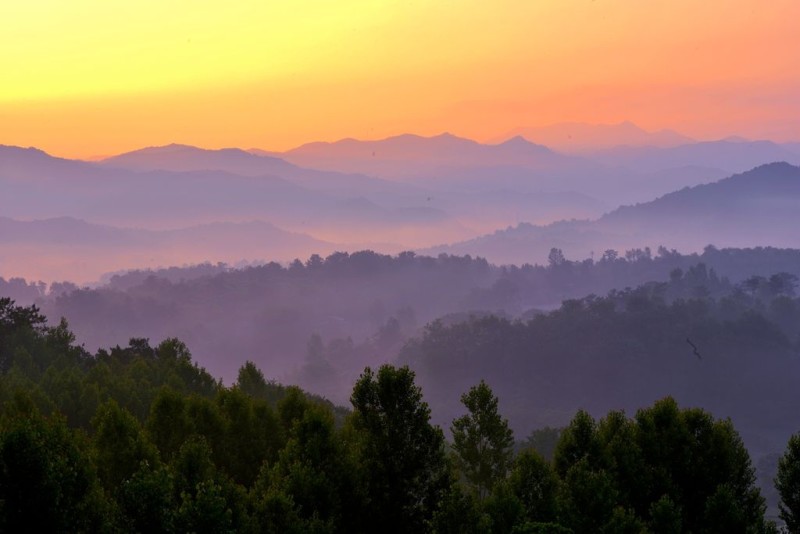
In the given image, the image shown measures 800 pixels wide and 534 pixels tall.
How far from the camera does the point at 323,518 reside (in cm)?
3997

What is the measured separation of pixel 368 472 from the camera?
4275 cm

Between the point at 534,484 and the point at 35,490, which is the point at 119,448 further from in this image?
the point at 534,484

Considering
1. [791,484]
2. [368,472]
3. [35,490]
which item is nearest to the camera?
[35,490]

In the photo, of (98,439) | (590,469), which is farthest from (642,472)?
(98,439)

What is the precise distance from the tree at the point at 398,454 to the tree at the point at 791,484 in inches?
663

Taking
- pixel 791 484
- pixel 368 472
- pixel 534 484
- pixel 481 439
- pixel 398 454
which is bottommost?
pixel 791 484

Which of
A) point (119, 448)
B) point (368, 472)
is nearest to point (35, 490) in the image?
point (119, 448)

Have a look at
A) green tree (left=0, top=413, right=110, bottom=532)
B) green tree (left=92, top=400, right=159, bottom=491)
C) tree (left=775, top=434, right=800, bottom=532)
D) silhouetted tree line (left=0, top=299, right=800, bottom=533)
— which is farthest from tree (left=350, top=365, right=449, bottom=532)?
tree (left=775, top=434, right=800, bottom=532)

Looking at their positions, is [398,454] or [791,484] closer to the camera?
[398,454]

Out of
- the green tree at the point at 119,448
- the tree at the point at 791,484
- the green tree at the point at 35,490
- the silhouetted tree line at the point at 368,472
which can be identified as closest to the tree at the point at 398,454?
the silhouetted tree line at the point at 368,472

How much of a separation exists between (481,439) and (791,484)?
16.5 metres

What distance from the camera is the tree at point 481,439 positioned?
52.9 m

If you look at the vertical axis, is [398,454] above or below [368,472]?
above

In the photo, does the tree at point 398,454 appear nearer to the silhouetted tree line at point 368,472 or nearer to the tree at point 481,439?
the silhouetted tree line at point 368,472
